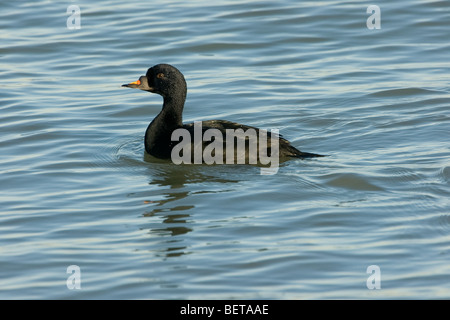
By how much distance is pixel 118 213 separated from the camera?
8.36 m

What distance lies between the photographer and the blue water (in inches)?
272

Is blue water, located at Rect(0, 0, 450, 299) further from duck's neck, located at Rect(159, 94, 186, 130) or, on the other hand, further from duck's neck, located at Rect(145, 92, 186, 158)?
duck's neck, located at Rect(159, 94, 186, 130)

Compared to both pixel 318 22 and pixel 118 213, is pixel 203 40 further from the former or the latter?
pixel 118 213

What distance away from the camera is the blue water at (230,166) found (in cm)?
692

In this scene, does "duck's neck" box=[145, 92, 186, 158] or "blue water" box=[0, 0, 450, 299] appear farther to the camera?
"duck's neck" box=[145, 92, 186, 158]

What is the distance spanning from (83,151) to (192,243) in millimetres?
3393

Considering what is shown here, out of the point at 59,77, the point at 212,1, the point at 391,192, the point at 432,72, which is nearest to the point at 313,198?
the point at 391,192

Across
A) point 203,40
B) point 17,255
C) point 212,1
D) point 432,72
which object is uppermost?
point 212,1
